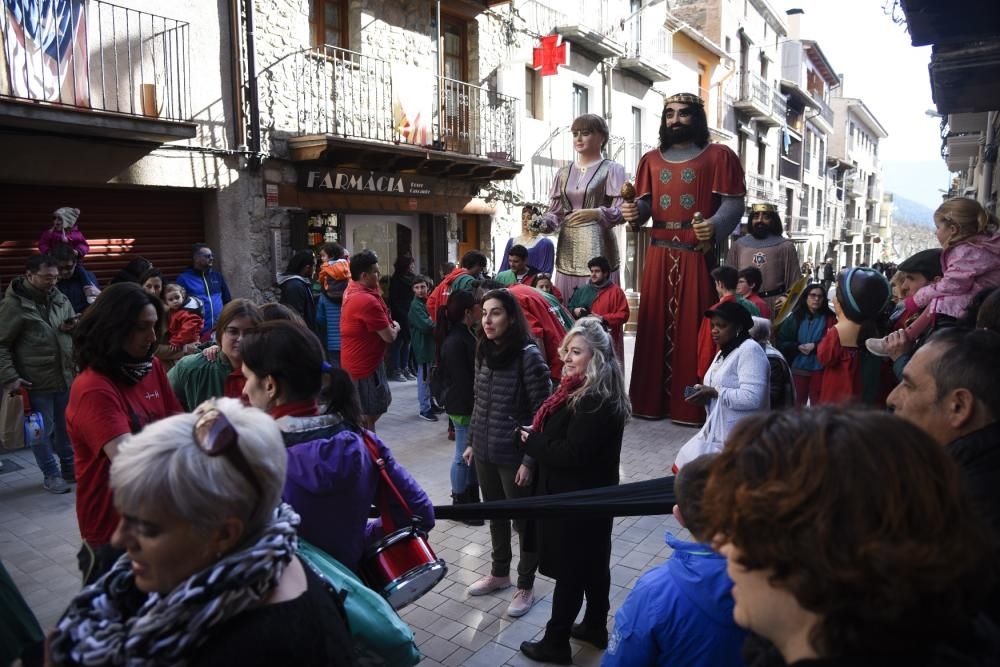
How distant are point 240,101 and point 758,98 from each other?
23.7m

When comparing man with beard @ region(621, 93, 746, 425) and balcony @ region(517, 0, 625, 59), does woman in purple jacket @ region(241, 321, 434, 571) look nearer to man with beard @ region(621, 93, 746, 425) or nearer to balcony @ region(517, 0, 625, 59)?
man with beard @ region(621, 93, 746, 425)

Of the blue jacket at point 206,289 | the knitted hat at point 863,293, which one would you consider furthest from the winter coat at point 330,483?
the blue jacket at point 206,289

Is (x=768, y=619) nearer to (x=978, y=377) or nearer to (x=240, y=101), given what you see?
(x=978, y=377)

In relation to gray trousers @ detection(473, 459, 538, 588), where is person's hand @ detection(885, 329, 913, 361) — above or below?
above

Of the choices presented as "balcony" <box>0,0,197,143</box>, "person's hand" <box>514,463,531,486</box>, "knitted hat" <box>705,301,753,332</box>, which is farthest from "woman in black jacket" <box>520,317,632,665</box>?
"balcony" <box>0,0,197,143</box>

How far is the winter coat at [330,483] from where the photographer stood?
2143 millimetres

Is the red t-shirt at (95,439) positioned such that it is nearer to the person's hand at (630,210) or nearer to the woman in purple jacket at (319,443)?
the woman in purple jacket at (319,443)

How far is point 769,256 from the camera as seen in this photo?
727cm

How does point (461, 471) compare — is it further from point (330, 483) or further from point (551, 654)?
point (330, 483)

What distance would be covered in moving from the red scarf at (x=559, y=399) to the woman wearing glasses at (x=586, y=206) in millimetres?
3755

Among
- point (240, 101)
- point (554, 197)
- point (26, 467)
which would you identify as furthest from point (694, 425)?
point (240, 101)

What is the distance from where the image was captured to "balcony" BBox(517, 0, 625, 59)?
14.5 meters

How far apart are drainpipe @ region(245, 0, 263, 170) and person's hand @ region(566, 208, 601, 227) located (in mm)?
4673

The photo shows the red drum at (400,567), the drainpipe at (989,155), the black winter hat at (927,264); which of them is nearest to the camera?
the red drum at (400,567)
